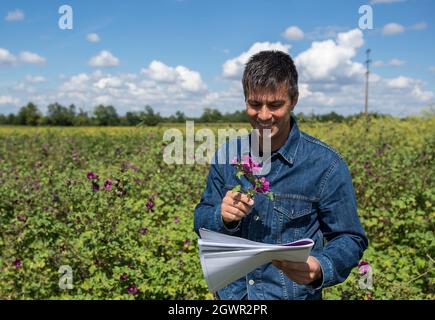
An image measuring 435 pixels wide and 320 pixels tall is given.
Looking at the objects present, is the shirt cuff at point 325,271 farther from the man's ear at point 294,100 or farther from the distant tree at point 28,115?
the distant tree at point 28,115

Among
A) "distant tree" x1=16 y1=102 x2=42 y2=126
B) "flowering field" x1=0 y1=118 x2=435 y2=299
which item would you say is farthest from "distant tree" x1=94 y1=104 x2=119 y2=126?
"flowering field" x1=0 y1=118 x2=435 y2=299

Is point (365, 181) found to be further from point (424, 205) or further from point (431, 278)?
point (431, 278)

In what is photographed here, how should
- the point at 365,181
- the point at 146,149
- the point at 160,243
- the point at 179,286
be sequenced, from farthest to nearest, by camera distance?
the point at 146,149 < the point at 365,181 < the point at 160,243 < the point at 179,286

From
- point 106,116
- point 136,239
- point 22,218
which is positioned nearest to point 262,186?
point 136,239

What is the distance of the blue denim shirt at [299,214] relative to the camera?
4.35 ft

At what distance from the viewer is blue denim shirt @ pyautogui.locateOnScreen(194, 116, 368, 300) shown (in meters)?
1.33

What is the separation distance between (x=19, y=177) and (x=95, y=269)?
2.75m

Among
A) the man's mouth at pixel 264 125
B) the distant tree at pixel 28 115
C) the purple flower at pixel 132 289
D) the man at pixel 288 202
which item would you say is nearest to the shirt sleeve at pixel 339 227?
the man at pixel 288 202

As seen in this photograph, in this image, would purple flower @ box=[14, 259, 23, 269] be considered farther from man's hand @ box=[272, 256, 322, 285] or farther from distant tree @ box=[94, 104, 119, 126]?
distant tree @ box=[94, 104, 119, 126]

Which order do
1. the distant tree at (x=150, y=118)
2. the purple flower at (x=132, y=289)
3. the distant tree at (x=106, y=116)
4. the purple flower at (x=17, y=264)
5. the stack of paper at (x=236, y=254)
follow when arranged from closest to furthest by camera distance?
the stack of paper at (x=236, y=254) < the purple flower at (x=132, y=289) < the purple flower at (x=17, y=264) < the distant tree at (x=150, y=118) < the distant tree at (x=106, y=116)

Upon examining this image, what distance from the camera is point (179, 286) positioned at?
3350 mm

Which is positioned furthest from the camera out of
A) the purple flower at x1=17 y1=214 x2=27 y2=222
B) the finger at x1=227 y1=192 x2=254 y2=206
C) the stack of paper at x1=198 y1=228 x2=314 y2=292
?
the purple flower at x1=17 y1=214 x2=27 y2=222

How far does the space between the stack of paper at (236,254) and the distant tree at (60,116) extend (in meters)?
31.3
